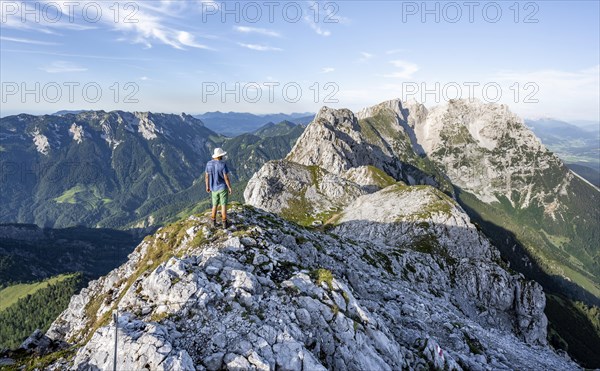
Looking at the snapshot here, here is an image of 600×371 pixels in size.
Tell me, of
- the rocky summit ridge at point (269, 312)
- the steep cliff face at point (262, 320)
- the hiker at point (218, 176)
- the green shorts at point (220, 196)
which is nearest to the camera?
the steep cliff face at point (262, 320)

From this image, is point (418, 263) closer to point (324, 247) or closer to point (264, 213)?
point (324, 247)

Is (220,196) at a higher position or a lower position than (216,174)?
lower

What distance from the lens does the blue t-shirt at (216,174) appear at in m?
26.9

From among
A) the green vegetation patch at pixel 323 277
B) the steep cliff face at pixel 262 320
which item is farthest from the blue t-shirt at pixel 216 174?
the green vegetation patch at pixel 323 277

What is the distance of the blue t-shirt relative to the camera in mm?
26891

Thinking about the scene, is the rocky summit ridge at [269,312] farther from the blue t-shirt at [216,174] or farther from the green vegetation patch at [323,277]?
the blue t-shirt at [216,174]

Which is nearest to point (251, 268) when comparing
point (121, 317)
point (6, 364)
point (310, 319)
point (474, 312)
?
point (310, 319)

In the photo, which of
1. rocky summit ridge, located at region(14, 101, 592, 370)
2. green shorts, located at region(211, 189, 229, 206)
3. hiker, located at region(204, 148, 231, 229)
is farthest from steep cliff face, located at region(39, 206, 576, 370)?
hiker, located at region(204, 148, 231, 229)

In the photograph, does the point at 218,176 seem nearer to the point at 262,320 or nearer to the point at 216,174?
the point at 216,174

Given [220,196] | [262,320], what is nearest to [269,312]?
[262,320]

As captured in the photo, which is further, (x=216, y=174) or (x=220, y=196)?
(x=220, y=196)

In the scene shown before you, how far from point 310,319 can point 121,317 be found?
9.66 m

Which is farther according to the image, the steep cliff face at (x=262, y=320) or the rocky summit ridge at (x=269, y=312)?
the rocky summit ridge at (x=269, y=312)

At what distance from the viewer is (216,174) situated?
89.4ft
